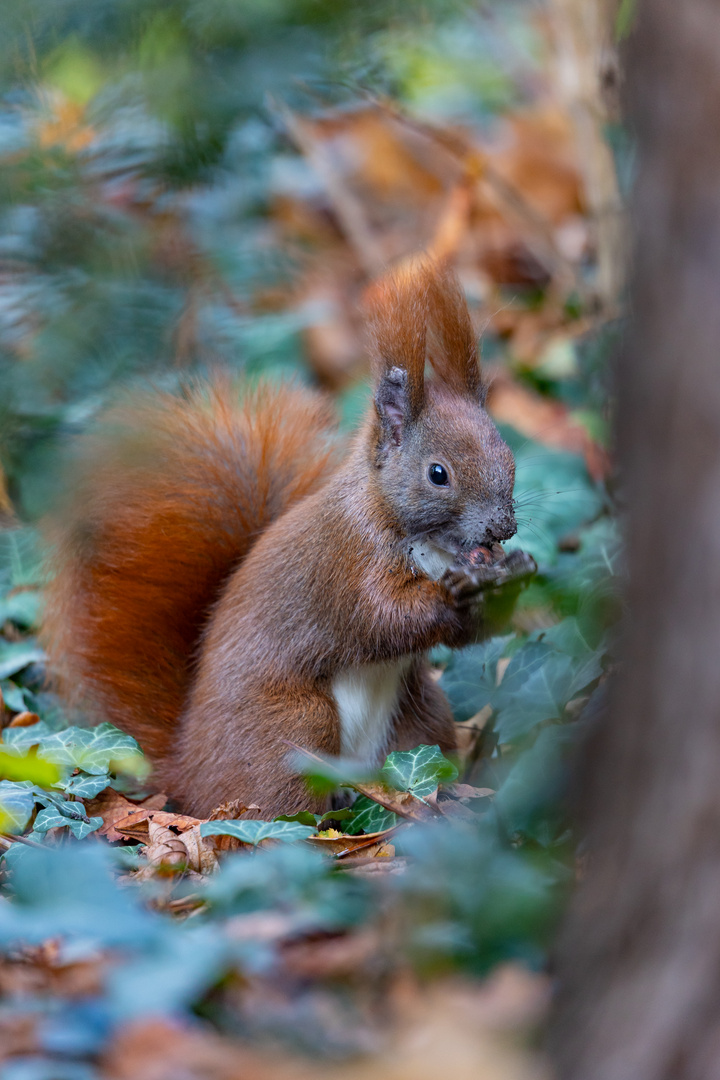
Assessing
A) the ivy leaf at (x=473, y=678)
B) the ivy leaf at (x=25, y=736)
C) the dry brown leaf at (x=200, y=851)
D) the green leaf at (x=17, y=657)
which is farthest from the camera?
the green leaf at (x=17, y=657)

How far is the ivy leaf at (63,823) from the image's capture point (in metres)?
2.11

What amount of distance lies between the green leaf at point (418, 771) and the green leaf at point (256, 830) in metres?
0.25

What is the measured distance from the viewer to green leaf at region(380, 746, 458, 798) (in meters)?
2.17

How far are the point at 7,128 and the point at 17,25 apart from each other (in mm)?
194

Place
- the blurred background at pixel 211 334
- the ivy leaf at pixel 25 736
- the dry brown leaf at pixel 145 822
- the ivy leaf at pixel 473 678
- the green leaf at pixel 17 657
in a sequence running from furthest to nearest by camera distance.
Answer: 1. the green leaf at pixel 17 657
2. the ivy leaf at pixel 473 678
3. the ivy leaf at pixel 25 736
4. the dry brown leaf at pixel 145 822
5. the blurred background at pixel 211 334

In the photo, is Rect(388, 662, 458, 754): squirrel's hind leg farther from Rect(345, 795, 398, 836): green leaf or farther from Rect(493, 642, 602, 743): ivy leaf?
Rect(345, 795, 398, 836): green leaf

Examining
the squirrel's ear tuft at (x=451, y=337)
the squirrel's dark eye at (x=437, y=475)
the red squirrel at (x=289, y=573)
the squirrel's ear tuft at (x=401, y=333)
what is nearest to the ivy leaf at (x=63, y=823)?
the red squirrel at (x=289, y=573)

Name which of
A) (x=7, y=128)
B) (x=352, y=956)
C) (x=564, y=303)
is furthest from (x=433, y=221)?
(x=352, y=956)

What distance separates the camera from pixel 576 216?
5652mm

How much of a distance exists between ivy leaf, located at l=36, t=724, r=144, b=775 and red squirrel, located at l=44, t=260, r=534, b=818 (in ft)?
0.54

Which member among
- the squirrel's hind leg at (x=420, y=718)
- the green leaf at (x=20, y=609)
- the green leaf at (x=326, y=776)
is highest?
A: the green leaf at (x=326, y=776)

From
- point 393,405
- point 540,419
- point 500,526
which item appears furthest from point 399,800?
point 540,419

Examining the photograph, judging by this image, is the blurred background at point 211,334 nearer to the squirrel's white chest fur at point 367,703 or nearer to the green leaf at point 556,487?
the squirrel's white chest fur at point 367,703

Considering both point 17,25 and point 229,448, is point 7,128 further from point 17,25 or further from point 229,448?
point 229,448
